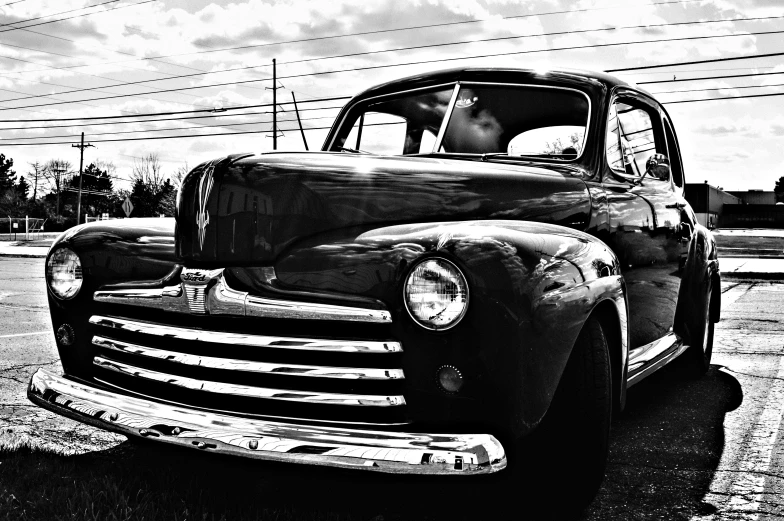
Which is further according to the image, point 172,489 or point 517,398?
point 172,489

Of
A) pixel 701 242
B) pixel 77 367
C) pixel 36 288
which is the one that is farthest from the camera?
pixel 36 288

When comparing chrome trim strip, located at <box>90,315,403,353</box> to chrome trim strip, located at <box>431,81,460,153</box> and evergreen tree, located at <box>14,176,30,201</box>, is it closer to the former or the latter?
chrome trim strip, located at <box>431,81,460,153</box>

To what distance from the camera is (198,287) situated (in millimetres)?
2729

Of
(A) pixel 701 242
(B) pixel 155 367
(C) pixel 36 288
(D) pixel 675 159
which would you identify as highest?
(D) pixel 675 159

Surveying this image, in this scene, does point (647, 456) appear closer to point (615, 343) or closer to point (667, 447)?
point (667, 447)

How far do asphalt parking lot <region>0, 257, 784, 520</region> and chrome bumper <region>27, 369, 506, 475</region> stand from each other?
0.11 metres

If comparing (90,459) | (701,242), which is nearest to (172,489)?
(90,459)

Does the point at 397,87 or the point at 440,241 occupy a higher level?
the point at 397,87

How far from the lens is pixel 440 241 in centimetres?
250

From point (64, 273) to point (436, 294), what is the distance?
1686 millimetres

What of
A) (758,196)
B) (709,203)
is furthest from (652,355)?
(758,196)

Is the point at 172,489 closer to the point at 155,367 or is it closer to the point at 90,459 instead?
the point at 155,367

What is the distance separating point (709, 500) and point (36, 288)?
11.9 meters

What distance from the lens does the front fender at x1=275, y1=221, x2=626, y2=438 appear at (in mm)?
2412
